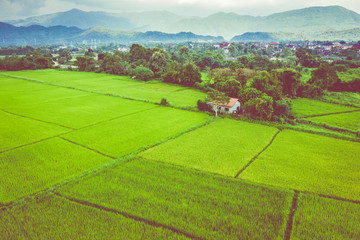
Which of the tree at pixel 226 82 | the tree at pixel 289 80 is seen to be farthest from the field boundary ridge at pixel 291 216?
the tree at pixel 289 80

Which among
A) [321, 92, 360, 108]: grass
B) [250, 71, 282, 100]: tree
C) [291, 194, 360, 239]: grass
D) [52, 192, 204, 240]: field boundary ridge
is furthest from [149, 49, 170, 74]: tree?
[291, 194, 360, 239]: grass

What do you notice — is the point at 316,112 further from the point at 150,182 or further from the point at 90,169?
the point at 90,169

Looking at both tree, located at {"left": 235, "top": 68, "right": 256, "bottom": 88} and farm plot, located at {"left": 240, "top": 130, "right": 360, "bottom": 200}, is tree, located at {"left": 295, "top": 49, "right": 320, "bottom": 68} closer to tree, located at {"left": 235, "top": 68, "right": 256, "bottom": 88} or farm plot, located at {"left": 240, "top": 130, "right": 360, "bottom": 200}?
tree, located at {"left": 235, "top": 68, "right": 256, "bottom": 88}

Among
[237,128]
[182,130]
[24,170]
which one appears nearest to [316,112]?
[237,128]

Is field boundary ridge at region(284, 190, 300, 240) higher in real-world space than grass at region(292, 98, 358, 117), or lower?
lower

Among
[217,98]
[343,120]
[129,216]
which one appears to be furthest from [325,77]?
[129,216]

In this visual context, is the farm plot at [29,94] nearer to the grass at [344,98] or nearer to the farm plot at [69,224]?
the farm plot at [69,224]

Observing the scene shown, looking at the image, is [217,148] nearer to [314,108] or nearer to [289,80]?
[314,108]
